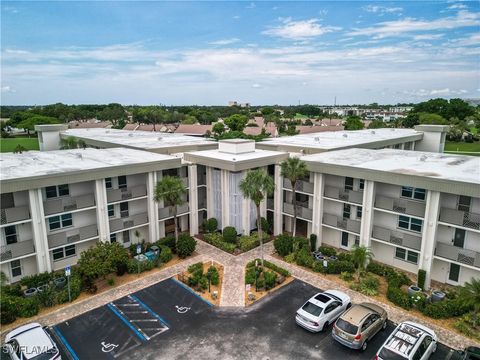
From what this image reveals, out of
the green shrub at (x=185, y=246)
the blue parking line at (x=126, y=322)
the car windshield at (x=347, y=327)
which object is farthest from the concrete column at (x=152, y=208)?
the car windshield at (x=347, y=327)

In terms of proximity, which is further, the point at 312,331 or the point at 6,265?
the point at 6,265

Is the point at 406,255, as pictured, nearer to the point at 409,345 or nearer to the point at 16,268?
the point at 409,345

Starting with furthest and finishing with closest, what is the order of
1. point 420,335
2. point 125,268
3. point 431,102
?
point 431,102
point 125,268
point 420,335

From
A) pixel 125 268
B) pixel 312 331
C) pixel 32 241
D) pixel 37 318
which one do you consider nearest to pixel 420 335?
pixel 312 331

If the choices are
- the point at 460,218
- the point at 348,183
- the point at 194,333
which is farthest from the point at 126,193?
the point at 460,218

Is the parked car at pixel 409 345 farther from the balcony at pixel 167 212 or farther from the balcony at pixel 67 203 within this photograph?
the balcony at pixel 67 203

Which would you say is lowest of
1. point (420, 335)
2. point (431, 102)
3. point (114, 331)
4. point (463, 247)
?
point (114, 331)

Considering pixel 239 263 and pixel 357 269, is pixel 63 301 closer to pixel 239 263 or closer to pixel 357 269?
pixel 239 263

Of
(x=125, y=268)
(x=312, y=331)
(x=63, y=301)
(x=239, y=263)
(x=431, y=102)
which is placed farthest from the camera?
(x=431, y=102)
